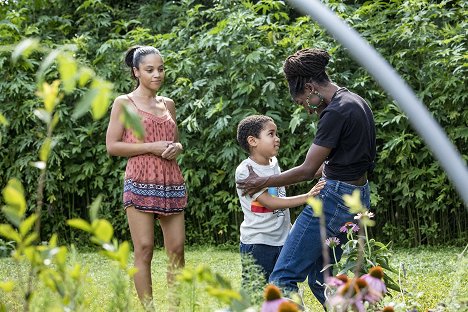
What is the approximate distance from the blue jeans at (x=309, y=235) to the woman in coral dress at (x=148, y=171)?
88 centimetres

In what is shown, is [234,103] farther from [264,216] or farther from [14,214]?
[14,214]

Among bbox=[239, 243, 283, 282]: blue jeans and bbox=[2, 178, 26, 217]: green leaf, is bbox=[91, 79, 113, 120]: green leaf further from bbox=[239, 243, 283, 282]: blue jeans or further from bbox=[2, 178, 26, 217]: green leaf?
bbox=[239, 243, 283, 282]: blue jeans

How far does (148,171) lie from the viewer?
462 centimetres

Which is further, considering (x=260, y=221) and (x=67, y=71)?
(x=260, y=221)

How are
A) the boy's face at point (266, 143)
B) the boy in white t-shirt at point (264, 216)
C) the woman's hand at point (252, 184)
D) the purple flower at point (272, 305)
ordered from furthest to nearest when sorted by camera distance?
the boy's face at point (266, 143) → the boy in white t-shirt at point (264, 216) → the woman's hand at point (252, 184) → the purple flower at point (272, 305)

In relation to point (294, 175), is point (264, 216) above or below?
below

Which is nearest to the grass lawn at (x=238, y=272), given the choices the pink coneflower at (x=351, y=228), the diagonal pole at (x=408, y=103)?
the pink coneflower at (x=351, y=228)

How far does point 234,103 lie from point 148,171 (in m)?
4.10

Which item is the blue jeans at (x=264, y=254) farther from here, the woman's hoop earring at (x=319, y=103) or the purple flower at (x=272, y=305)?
the purple flower at (x=272, y=305)

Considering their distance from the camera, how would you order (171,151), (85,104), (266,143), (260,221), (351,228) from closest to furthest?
(85,104), (351,228), (260,221), (266,143), (171,151)

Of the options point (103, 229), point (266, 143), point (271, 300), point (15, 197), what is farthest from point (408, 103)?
point (266, 143)

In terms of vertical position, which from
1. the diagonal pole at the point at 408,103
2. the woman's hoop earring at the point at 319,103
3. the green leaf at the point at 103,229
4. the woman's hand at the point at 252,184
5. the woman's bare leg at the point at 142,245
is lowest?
the woman's bare leg at the point at 142,245

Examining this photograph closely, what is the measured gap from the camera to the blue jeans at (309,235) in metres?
3.75

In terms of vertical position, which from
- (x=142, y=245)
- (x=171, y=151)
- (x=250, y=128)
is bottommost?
(x=142, y=245)
